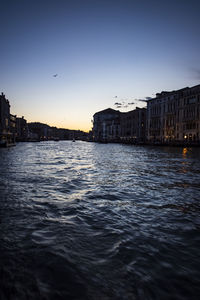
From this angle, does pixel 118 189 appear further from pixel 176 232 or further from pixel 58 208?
pixel 176 232

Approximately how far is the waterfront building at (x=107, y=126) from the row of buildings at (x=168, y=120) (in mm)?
12937

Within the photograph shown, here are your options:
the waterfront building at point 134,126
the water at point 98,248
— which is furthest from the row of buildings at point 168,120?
the water at point 98,248

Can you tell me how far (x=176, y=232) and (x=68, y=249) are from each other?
97.5 inches

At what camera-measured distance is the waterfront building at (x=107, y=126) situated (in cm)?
14788

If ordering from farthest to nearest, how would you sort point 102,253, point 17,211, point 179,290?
point 17,211
point 102,253
point 179,290

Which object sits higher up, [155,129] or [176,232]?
[155,129]

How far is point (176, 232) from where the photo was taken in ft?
14.8

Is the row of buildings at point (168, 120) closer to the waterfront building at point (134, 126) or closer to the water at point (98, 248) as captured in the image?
the waterfront building at point (134, 126)

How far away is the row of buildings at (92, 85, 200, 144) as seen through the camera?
69.2 m

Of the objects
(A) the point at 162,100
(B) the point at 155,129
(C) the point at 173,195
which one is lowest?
(C) the point at 173,195

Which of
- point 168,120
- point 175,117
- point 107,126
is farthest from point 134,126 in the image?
point 107,126

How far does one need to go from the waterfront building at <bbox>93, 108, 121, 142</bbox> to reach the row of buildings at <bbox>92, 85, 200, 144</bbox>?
42.4 feet

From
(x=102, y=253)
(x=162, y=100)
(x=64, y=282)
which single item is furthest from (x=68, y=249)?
(x=162, y=100)

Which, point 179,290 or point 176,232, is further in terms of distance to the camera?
point 176,232
